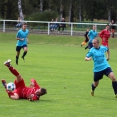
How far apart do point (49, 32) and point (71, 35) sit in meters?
2.25

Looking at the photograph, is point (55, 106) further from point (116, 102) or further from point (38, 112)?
point (116, 102)

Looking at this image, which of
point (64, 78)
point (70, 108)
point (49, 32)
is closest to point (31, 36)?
point (49, 32)

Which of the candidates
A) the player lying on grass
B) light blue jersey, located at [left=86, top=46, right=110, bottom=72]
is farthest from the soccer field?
light blue jersey, located at [left=86, top=46, right=110, bottom=72]

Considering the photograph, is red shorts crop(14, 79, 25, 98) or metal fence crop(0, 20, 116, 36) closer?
red shorts crop(14, 79, 25, 98)

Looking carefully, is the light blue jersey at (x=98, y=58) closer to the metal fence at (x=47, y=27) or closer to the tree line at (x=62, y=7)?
the metal fence at (x=47, y=27)

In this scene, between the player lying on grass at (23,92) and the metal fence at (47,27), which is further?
the metal fence at (47,27)

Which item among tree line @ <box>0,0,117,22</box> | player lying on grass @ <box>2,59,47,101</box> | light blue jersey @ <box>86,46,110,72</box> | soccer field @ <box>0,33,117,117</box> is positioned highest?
tree line @ <box>0,0,117,22</box>

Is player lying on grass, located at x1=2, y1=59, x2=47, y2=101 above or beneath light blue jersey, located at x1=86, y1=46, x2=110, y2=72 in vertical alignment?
beneath

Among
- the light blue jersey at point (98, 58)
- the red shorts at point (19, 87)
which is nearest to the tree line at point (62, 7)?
the light blue jersey at point (98, 58)

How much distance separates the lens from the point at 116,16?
78500 millimetres

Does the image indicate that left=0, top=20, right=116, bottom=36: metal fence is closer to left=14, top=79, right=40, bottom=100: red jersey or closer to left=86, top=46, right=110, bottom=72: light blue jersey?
left=86, top=46, right=110, bottom=72: light blue jersey

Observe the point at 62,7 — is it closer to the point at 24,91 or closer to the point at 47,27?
the point at 47,27

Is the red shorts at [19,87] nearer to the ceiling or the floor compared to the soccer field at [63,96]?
nearer to the ceiling

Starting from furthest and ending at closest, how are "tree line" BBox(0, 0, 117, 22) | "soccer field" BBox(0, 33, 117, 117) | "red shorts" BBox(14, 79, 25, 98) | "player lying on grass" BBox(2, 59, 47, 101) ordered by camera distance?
1. "tree line" BBox(0, 0, 117, 22)
2. "red shorts" BBox(14, 79, 25, 98)
3. "player lying on grass" BBox(2, 59, 47, 101)
4. "soccer field" BBox(0, 33, 117, 117)
